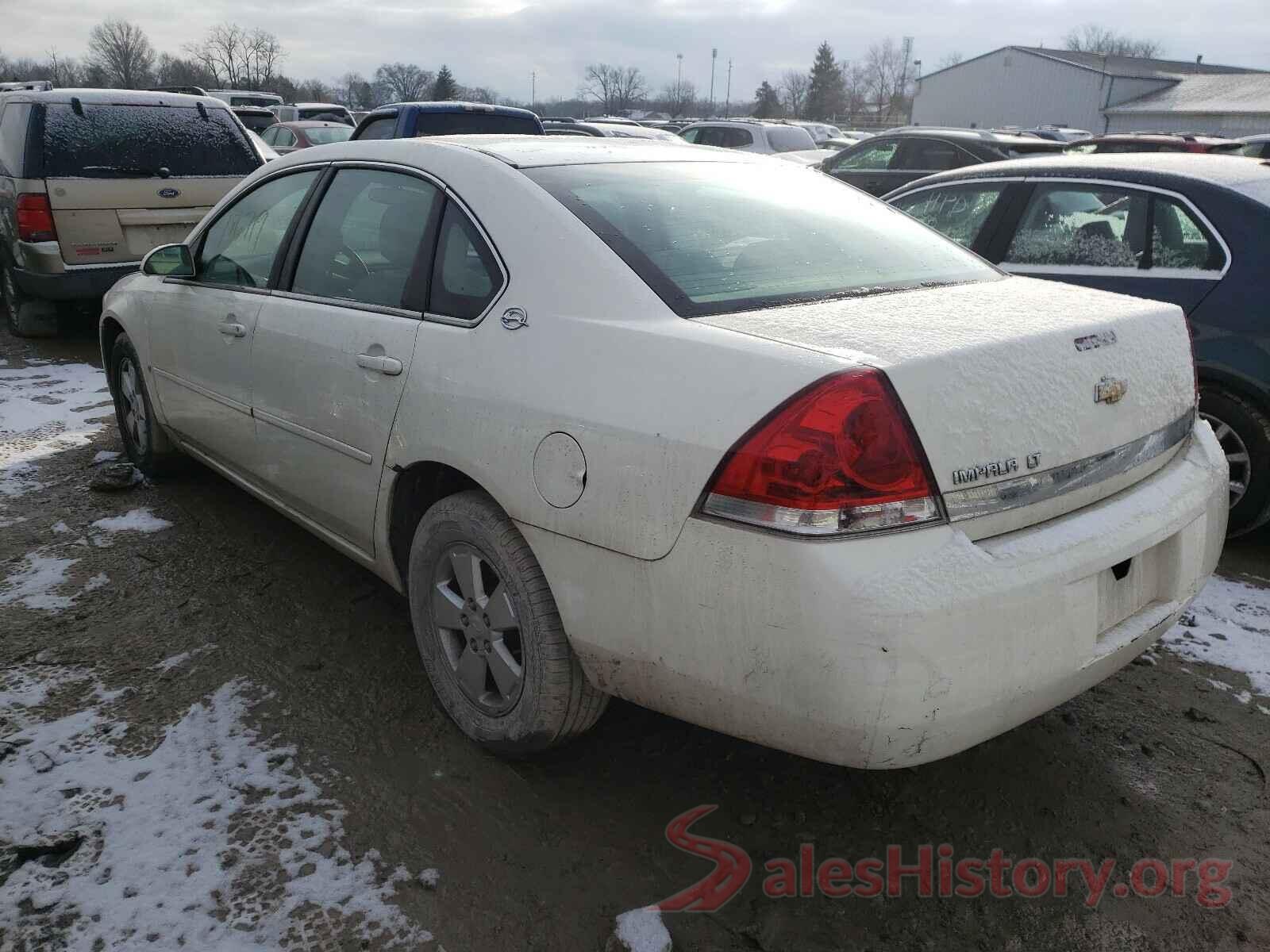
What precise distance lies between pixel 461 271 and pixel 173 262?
1869mm

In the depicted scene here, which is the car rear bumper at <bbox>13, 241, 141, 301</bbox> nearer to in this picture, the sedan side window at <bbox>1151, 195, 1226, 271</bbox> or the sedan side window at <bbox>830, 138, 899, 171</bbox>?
the sedan side window at <bbox>1151, 195, 1226, 271</bbox>

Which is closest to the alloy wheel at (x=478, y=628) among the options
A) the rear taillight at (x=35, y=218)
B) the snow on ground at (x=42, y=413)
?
the snow on ground at (x=42, y=413)

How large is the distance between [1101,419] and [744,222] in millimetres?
1074

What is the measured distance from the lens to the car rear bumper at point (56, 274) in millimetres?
7199

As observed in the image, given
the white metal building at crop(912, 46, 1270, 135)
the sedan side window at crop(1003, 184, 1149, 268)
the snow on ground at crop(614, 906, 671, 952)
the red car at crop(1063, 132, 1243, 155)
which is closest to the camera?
the snow on ground at crop(614, 906, 671, 952)

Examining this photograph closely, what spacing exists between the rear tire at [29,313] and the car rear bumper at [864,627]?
740 centimetres

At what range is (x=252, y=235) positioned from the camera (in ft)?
12.3

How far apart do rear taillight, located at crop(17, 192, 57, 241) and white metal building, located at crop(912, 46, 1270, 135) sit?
5106 centimetres

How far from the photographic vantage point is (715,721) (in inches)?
83.0

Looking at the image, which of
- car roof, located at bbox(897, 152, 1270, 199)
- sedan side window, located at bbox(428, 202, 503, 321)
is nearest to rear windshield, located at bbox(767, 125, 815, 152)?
car roof, located at bbox(897, 152, 1270, 199)

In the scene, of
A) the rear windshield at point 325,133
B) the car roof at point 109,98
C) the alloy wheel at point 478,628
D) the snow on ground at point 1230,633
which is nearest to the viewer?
the alloy wheel at point 478,628

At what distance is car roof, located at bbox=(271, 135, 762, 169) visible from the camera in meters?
2.87

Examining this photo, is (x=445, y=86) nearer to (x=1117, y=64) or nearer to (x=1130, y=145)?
(x=1117, y=64)

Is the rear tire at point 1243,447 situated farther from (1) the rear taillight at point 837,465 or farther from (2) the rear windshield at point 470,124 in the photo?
(2) the rear windshield at point 470,124
